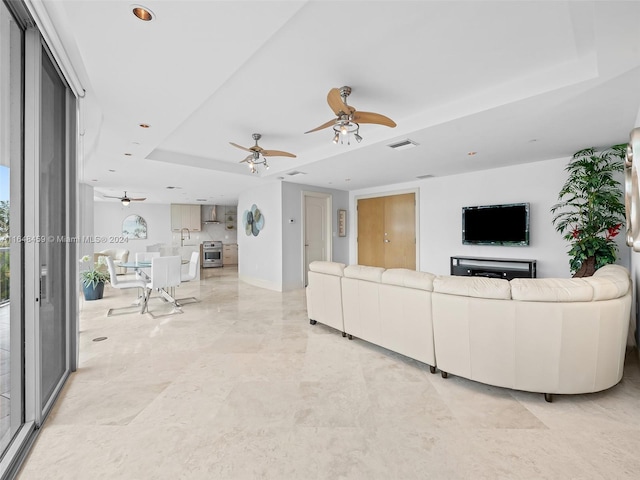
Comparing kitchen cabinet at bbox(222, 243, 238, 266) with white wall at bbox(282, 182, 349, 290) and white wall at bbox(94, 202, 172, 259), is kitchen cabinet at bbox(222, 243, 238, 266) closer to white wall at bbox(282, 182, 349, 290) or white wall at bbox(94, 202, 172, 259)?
white wall at bbox(94, 202, 172, 259)

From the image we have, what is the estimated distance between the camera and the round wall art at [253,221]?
6.59m

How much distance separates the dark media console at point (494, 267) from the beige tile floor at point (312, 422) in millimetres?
1924

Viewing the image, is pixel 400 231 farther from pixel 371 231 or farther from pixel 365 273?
pixel 365 273

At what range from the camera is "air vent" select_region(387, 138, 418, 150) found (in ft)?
11.5

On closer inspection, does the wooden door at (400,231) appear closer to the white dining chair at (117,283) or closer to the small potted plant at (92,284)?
the white dining chair at (117,283)

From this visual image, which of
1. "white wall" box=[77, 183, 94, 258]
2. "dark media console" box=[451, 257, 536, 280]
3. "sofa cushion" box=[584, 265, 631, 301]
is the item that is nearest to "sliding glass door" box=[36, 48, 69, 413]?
"sofa cushion" box=[584, 265, 631, 301]

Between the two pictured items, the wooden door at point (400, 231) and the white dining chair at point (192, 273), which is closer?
the white dining chair at point (192, 273)

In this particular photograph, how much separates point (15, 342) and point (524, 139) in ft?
16.0

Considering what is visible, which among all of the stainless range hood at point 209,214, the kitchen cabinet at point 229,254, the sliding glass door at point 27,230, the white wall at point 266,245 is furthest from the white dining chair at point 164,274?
the stainless range hood at point 209,214

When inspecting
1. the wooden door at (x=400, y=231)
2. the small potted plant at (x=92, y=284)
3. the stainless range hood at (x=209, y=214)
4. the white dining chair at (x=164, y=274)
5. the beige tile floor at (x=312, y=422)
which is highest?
the stainless range hood at (x=209, y=214)

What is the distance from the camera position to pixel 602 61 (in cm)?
194

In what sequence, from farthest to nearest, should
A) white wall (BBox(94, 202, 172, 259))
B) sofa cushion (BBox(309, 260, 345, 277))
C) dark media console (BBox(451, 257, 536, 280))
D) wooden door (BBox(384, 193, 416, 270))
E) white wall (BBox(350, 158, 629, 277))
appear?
white wall (BBox(94, 202, 172, 259)) < wooden door (BBox(384, 193, 416, 270)) < dark media console (BBox(451, 257, 536, 280)) < white wall (BBox(350, 158, 629, 277)) < sofa cushion (BBox(309, 260, 345, 277))

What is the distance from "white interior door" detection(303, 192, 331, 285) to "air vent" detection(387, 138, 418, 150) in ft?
9.67

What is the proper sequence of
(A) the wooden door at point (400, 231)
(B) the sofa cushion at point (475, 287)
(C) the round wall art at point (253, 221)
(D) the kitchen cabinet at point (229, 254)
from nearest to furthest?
(B) the sofa cushion at point (475, 287) → (A) the wooden door at point (400, 231) → (C) the round wall art at point (253, 221) → (D) the kitchen cabinet at point (229, 254)
